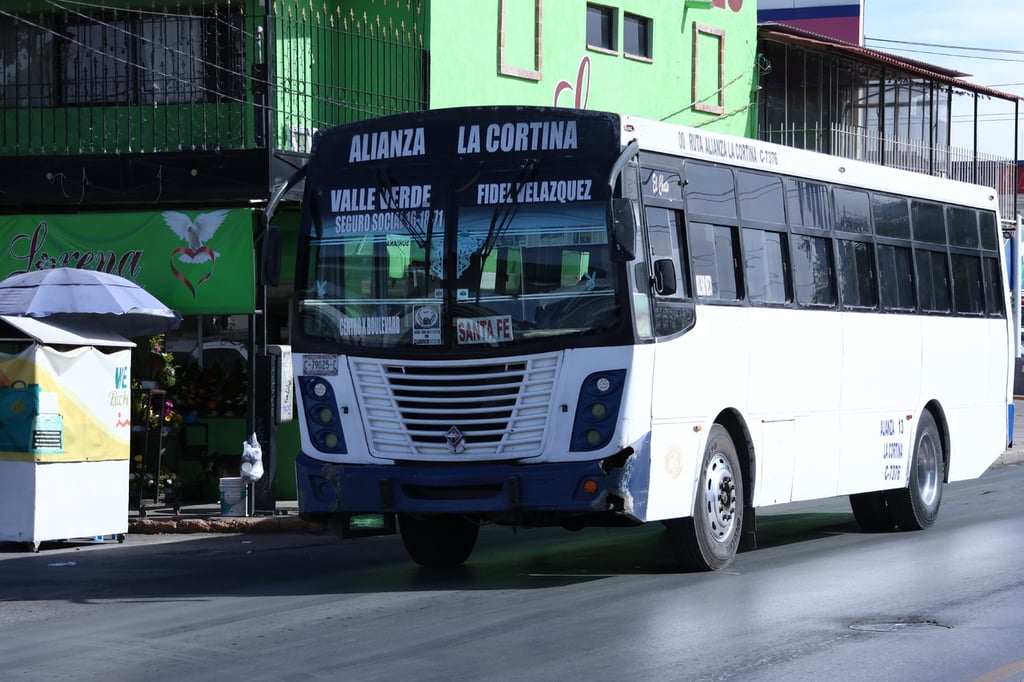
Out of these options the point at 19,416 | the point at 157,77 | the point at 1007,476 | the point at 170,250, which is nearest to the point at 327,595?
the point at 19,416

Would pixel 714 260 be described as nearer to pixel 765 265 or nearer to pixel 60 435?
pixel 765 265

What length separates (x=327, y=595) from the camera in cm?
1076

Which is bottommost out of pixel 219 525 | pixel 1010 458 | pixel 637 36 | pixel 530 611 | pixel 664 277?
pixel 530 611

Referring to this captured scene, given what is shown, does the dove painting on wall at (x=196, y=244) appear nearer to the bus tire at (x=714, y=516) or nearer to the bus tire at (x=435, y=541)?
the bus tire at (x=435, y=541)

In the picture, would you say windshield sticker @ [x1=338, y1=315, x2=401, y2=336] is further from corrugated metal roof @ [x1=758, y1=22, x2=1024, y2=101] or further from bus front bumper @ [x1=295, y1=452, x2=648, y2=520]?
corrugated metal roof @ [x1=758, y1=22, x2=1024, y2=101]

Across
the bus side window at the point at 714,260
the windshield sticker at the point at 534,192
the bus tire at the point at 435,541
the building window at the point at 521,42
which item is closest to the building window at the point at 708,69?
the building window at the point at 521,42

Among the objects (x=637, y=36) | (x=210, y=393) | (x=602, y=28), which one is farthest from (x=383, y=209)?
(x=637, y=36)

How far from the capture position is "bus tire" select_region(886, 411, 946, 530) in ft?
48.7

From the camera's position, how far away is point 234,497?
54.7ft

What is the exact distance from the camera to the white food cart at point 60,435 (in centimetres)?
1390

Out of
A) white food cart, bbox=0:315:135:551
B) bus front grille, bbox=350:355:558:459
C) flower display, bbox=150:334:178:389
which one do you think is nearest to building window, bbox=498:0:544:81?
flower display, bbox=150:334:178:389

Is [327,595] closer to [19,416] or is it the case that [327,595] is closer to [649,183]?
[649,183]

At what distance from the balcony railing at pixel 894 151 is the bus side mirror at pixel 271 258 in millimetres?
21242

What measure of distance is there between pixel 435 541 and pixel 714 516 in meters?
2.20
